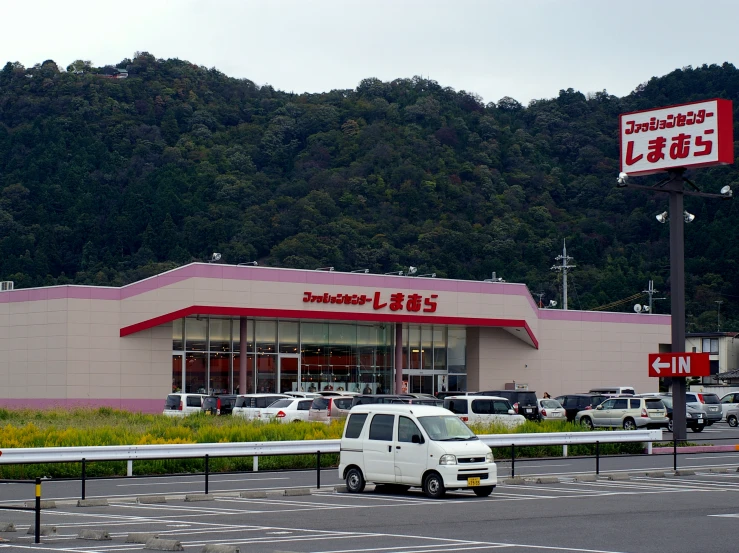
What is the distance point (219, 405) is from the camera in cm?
4194

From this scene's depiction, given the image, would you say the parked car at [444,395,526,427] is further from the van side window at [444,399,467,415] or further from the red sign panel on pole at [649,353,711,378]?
the red sign panel on pole at [649,353,711,378]

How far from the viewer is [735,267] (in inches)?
3930

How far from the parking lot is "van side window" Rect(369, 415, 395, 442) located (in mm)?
1152

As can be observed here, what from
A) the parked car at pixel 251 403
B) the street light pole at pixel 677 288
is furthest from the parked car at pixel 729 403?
the parked car at pixel 251 403

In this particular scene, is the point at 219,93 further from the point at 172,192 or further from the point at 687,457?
the point at 687,457

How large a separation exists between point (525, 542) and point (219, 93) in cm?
11836

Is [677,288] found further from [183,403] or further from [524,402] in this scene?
[183,403]

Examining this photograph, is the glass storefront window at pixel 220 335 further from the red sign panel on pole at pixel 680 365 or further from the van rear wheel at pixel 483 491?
the van rear wheel at pixel 483 491

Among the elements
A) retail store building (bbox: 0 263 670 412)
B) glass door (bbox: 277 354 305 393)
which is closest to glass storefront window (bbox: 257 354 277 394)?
retail store building (bbox: 0 263 670 412)

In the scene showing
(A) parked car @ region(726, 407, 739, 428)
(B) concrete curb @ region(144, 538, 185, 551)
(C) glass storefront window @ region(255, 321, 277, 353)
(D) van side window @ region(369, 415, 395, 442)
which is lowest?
(A) parked car @ region(726, 407, 739, 428)

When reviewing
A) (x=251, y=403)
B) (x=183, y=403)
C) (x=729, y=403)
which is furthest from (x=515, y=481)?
(x=729, y=403)

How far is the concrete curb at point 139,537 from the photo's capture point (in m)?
14.1

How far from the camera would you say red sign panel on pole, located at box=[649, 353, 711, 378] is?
32.5 m

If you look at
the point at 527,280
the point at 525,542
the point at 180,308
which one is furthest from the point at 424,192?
the point at 525,542
